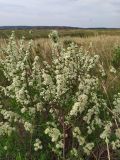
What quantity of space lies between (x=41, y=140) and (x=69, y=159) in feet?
1.88

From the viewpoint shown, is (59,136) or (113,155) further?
(113,155)

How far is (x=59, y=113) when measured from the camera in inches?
202

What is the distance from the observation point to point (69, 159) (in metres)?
5.00

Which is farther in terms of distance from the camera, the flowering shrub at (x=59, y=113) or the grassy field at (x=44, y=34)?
the grassy field at (x=44, y=34)

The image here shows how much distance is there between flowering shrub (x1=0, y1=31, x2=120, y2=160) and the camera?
4.93m

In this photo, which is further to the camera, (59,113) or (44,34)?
(44,34)

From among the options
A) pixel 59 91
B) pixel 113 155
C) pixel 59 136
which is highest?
pixel 59 91

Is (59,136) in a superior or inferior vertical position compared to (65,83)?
inferior

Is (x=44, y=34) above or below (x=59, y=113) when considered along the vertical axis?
below

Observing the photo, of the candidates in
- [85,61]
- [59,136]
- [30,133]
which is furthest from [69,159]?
[85,61]

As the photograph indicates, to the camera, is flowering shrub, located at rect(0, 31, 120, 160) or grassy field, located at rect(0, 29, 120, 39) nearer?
flowering shrub, located at rect(0, 31, 120, 160)

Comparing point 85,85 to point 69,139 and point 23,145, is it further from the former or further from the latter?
point 23,145

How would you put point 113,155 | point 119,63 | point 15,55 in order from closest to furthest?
1. point 113,155
2. point 15,55
3. point 119,63

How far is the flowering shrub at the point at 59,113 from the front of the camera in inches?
194
